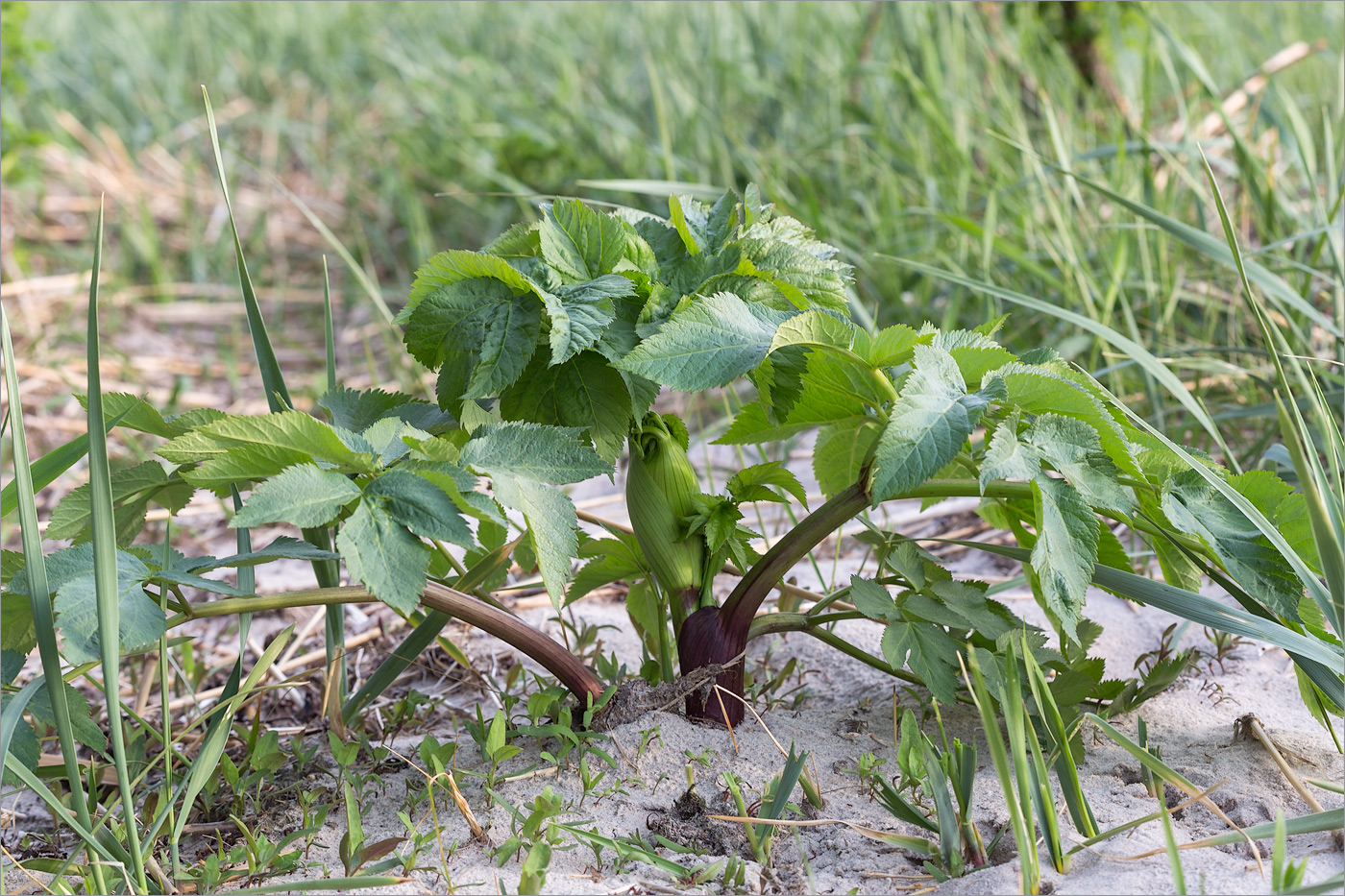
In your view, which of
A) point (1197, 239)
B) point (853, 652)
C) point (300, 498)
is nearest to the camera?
point (300, 498)

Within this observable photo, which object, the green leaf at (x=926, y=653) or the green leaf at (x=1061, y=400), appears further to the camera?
the green leaf at (x=926, y=653)

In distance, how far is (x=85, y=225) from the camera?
13.5ft

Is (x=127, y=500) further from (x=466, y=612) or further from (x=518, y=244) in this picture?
(x=518, y=244)

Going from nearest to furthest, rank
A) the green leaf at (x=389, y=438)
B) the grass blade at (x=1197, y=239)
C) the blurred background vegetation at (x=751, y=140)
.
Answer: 1. the green leaf at (x=389, y=438)
2. the grass blade at (x=1197, y=239)
3. the blurred background vegetation at (x=751, y=140)

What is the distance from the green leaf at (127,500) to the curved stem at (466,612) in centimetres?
14

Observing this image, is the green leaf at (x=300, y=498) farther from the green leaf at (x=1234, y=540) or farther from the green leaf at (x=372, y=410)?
the green leaf at (x=1234, y=540)

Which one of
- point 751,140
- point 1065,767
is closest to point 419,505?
point 1065,767

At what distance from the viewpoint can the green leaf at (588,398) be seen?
1.04 m

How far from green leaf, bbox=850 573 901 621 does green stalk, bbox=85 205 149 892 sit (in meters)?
0.69

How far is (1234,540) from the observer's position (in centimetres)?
98

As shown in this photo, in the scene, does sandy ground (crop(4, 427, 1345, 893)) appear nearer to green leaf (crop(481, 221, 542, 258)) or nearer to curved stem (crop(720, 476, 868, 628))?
curved stem (crop(720, 476, 868, 628))

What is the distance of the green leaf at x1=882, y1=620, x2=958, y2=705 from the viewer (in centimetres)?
105

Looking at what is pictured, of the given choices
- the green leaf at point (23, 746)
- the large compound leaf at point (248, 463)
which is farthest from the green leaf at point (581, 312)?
the green leaf at point (23, 746)

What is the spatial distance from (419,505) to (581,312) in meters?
0.24
